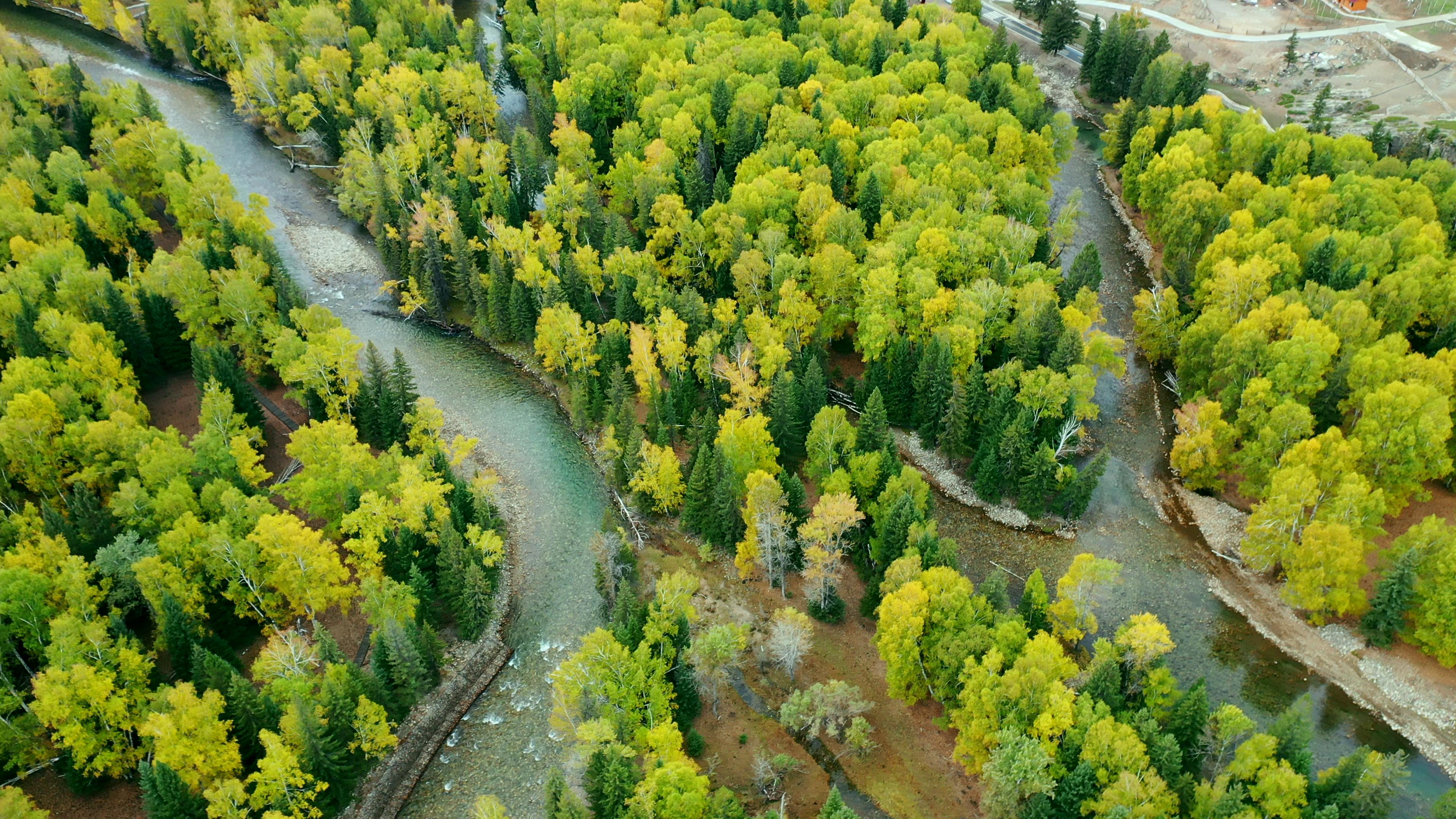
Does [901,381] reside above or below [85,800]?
above

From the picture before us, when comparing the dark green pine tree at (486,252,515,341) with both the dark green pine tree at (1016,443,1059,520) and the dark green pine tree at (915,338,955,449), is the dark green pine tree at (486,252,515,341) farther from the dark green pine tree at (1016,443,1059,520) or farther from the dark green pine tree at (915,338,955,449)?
the dark green pine tree at (1016,443,1059,520)

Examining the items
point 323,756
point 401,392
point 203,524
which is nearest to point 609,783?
point 323,756

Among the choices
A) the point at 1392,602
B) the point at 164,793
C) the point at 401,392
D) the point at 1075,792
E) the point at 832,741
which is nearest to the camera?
the point at 1075,792

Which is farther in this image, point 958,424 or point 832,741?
point 958,424

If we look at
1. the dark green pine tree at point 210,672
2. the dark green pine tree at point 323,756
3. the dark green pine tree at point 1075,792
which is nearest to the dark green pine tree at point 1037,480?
the dark green pine tree at point 1075,792

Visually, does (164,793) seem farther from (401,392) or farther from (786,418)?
(786,418)

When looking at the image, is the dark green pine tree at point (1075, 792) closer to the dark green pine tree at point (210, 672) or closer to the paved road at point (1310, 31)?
the dark green pine tree at point (210, 672)

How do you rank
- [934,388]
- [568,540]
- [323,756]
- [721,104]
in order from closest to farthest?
[323,756], [568,540], [934,388], [721,104]

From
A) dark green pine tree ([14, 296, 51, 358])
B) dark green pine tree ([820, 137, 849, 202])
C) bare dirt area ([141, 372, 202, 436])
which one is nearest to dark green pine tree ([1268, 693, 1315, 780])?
dark green pine tree ([820, 137, 849, 202])
